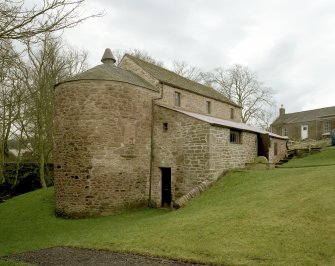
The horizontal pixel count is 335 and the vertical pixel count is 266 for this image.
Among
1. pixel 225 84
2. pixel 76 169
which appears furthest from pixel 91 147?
pixel 225 84

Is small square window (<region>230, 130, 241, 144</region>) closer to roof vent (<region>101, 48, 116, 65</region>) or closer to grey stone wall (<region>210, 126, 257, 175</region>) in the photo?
grey stone wall (<region>210, 126, 257, 175</region>)

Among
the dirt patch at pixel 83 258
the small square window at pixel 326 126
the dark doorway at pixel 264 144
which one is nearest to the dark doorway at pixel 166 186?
the dark doorway at pixel 264 144

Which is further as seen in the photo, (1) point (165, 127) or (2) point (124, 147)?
(1) point (165, 127)

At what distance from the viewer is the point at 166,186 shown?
19000 mm

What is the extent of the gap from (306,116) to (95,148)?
39381mm

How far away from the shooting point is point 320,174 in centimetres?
1484

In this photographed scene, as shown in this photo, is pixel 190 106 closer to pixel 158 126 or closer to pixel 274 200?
pixel 158 126

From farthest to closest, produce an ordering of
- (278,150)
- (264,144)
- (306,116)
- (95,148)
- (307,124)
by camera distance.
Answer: (306,116)
(307,124)
(278,150)
(264,144)
(95,148)

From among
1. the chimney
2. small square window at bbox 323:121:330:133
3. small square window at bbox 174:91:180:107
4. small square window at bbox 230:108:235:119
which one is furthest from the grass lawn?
the chimney

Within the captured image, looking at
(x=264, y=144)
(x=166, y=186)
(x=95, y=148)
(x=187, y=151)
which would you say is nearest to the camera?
(x=95, y=148)

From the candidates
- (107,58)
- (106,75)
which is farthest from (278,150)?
(106,75)

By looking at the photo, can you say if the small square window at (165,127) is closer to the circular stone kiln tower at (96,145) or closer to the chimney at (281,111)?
the circular stone kiln tower at (96,145)

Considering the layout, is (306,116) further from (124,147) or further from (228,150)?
(124,147)

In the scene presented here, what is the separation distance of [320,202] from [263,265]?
16.5 ft
